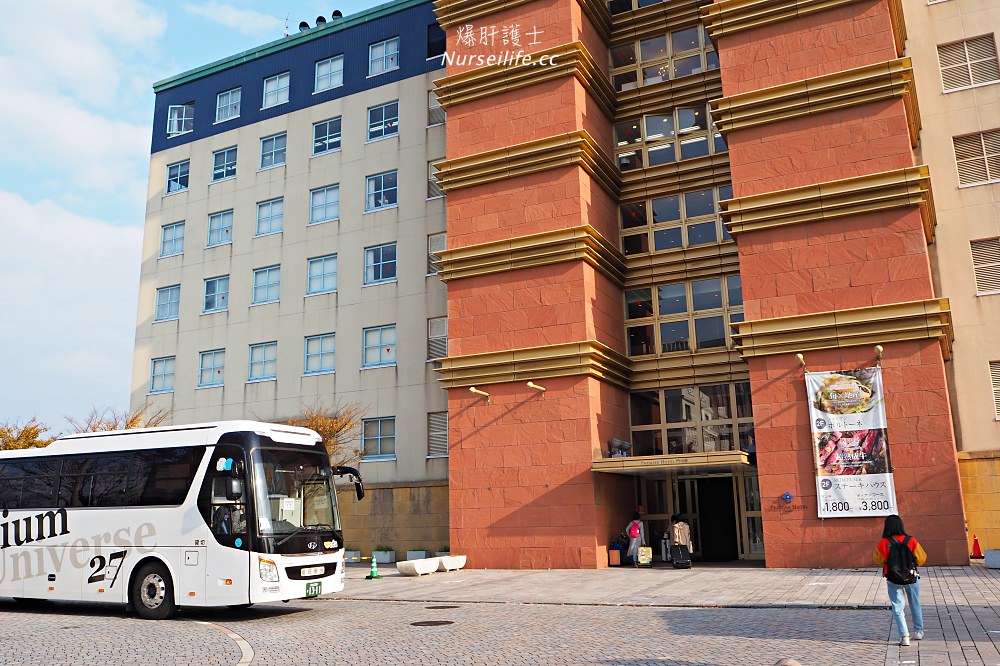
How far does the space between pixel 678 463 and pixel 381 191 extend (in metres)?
19.0

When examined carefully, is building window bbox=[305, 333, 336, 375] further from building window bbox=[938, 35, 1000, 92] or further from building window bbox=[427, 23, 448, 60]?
building window bbox=[938, 35, 1000, 92]

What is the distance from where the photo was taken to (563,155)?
28.5 m

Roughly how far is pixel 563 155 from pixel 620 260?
4597 millimetres

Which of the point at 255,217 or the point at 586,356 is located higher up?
the point at 255,217

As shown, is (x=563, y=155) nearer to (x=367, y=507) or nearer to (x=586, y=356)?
(x=586, y=356)

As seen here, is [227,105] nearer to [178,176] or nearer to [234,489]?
[178,176]

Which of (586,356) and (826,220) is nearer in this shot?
(826,220)

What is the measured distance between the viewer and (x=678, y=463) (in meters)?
25.1

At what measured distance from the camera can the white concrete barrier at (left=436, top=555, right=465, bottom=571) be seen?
26172 millimetres

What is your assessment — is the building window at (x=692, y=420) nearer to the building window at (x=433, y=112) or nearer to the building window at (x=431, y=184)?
the building window at (x=431, y=184)

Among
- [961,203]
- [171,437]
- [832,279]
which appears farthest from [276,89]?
[961,203]

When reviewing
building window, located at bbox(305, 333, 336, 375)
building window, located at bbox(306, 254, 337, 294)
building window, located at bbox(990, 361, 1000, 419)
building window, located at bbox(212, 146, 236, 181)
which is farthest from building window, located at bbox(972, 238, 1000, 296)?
building window, located at bbox(212, 146, 236, 181)

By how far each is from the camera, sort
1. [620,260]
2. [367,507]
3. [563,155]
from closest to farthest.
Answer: [563,155]
[620,260]
[367,507]

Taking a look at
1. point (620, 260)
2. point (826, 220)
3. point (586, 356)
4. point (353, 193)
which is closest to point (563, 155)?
point (620, 260)
